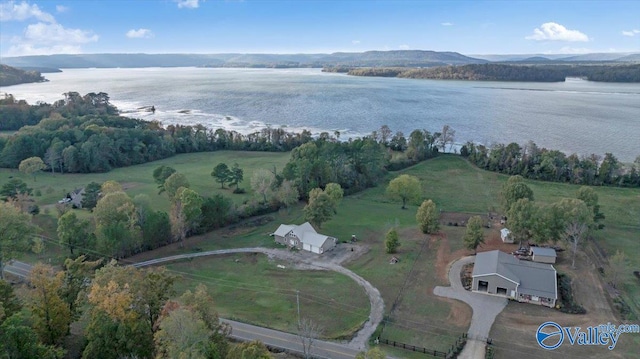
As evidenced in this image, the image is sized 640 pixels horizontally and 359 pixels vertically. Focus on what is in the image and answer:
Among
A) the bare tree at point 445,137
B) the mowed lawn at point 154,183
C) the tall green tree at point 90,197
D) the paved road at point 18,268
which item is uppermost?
the bare tree at point 445,137

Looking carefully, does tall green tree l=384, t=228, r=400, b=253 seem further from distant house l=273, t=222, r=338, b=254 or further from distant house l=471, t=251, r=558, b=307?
distant house l=471, t=251, r=558, b=307

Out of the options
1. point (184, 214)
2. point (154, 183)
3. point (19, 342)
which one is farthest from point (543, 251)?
point (154, 183)

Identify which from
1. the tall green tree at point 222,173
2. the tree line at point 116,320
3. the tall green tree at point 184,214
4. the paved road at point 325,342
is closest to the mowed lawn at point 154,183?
the tall green tree at point 222,173

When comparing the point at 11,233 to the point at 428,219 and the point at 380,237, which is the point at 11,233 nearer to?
the point at 380,237

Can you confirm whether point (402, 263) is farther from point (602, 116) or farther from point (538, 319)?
point (602, 116)

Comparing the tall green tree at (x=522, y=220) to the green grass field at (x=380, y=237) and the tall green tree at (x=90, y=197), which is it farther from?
the tall green tree at (x=90, y=197)

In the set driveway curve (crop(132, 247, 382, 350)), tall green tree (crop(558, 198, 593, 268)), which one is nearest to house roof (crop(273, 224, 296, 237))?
driveway curve (crop(132, 247, 382, 350))

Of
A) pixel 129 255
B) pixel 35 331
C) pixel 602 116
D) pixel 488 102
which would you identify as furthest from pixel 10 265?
pixel 488 102

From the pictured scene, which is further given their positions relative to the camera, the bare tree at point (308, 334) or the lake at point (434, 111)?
the lake at point (434, 111)
